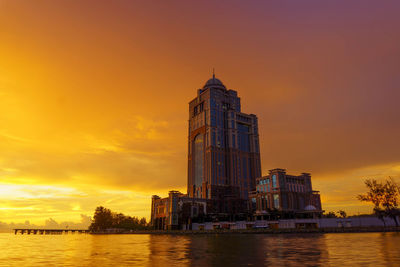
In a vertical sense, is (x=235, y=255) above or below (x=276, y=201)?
below

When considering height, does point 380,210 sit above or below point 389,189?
below

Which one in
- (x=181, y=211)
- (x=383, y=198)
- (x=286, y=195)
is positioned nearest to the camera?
(x=383, y=198)

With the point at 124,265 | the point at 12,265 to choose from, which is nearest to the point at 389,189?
the point at 124,265

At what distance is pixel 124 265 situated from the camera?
3244 cm

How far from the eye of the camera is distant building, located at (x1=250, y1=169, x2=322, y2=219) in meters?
176

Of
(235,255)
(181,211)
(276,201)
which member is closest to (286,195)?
(276,201)

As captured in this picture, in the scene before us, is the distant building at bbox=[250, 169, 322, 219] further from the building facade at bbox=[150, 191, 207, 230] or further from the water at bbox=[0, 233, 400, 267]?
the water at bbox=[0, 233, 400, 267]

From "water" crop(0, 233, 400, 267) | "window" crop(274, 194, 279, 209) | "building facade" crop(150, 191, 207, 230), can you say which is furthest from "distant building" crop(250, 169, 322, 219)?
"water" crop(0, 233, 400, 267)

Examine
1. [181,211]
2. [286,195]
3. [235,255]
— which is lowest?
[235,255]

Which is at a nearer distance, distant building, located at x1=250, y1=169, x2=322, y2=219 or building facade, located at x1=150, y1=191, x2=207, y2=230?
distant building, located at x1=250, y1=169, x2=322, y2=219

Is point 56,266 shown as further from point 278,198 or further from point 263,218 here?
point 278,198

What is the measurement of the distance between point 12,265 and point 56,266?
670cm

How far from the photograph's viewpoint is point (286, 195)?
180375mm

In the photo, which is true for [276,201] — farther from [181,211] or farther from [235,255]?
[235,255]
